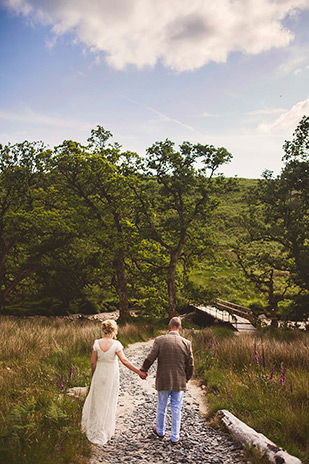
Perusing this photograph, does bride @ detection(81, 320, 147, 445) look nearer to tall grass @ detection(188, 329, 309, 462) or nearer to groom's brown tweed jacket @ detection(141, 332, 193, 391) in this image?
groom's brown tweed jacket @ detection(141, 332, 193, 391)

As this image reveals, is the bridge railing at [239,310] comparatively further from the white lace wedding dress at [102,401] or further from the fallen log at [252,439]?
the white lace wedding dress at [102,401]

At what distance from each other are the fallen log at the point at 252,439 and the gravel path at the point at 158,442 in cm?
18

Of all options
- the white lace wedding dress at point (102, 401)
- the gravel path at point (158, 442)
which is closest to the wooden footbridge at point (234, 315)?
the gravel path at point (158, 442)

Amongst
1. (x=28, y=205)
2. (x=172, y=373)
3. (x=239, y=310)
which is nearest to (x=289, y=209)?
(x=239, y=310)

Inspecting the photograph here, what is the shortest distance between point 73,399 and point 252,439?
3457mm

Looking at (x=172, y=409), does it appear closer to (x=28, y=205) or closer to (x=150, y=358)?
(x=150, y=358)

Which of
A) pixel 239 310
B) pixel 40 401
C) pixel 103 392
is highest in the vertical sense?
pixel 103 392

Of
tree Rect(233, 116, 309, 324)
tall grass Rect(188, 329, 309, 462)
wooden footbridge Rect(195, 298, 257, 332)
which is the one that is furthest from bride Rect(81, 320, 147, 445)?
wooden footbridge Rect(195, 298, 257, 332)

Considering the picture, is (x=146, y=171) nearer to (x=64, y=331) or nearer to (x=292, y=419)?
(x=64, y=331)

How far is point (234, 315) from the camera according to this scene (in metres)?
22.4

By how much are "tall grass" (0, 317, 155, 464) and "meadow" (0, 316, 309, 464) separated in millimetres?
11

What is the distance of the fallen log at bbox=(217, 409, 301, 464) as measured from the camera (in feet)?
13.3

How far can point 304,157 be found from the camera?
54.1 ft

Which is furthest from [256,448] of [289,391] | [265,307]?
[265,307]
